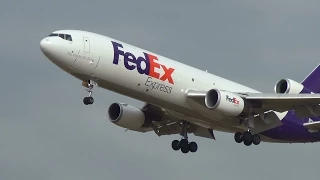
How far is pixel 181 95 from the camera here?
56594 mm

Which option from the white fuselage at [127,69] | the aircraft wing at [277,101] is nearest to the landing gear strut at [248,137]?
the aircraft wing at [277,101]

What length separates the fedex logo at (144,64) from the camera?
181ft

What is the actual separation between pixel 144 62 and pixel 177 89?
2.44 metres

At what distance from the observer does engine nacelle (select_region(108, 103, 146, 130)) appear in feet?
201

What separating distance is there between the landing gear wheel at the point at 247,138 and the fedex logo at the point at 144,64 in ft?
16.8

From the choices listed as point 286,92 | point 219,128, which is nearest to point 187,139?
point 219,128

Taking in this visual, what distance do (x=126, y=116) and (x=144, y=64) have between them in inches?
253

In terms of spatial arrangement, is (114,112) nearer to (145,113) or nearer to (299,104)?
(145,113)

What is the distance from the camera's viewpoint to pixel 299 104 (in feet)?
188

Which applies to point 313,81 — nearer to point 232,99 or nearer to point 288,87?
point 288,87

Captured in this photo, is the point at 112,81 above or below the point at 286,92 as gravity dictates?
below

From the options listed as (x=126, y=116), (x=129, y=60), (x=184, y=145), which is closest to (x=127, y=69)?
(x=129, y=60)

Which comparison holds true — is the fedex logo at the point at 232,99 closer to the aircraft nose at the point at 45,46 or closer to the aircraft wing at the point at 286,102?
the aircraft wing at the point at 286,102

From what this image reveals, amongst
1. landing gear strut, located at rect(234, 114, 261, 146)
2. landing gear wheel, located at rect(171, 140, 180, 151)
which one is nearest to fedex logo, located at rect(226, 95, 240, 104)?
landing gear strut, located at rect(234, 114, 261, 146)
